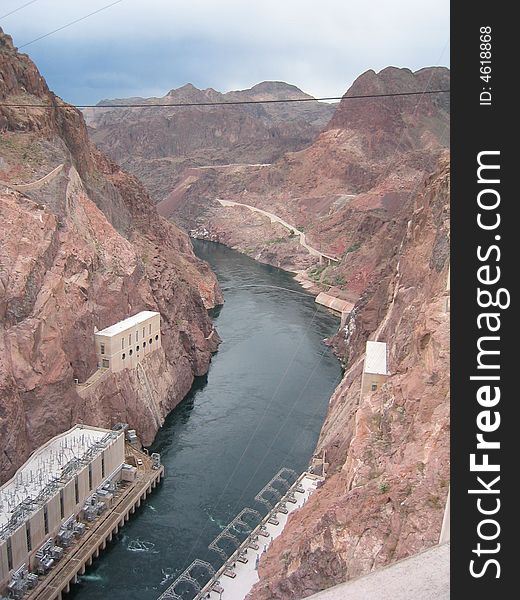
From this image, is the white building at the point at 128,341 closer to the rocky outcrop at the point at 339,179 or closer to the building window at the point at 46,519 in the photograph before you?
the building window at the point at 46,519

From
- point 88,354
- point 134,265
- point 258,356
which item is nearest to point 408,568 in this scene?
point 88,354

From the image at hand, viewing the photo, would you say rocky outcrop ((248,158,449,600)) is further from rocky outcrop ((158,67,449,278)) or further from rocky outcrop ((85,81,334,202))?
rocky outcrop ((85,81,334,202))

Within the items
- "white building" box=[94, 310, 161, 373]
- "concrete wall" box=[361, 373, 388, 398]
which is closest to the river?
"white building" box=[94, 310, 161, 373]

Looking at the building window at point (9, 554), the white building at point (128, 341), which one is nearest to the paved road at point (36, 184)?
the white building at point (128, 341)

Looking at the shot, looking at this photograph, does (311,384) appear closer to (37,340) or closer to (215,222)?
(37,340)

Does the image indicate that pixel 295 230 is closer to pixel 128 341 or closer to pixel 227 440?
pixel 128 341

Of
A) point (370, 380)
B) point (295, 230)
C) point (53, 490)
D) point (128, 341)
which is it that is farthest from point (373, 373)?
point (295, 230)
